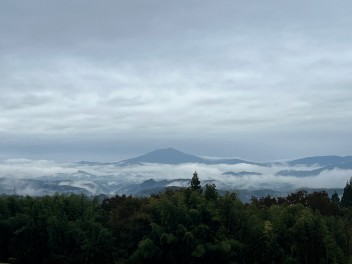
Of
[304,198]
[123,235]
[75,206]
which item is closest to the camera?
[123,235]

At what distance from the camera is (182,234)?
22.6 metres

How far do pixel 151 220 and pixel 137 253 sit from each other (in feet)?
5.85

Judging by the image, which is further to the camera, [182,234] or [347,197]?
[347,197]

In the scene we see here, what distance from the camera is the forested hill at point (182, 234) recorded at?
22391 millimetres

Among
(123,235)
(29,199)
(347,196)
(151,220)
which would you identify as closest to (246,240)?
(151,220)

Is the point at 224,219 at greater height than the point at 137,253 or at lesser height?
greater

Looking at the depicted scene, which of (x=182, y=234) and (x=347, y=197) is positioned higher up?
(x=347, y=197)

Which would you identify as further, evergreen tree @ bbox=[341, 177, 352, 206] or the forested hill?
evergreen tree @ bbox=[341, 177, 352, 206]

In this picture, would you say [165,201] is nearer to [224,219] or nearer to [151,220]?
[151,220]

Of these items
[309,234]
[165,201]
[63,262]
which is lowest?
[63,262]

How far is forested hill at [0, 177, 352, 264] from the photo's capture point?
2239 cm

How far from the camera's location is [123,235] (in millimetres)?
24844

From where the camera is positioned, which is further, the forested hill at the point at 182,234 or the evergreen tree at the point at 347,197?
the evergreen tree at the point at 347,197

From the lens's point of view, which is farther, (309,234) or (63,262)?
(63,262)
